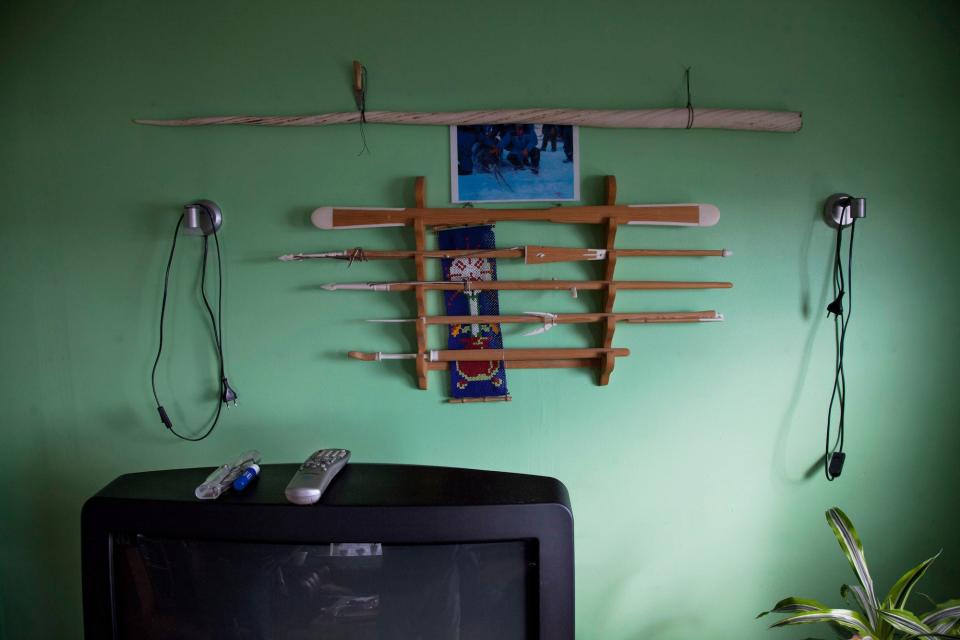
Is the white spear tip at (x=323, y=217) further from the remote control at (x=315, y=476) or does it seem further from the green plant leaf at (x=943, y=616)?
the green plant leaf at (x=943, y=616)

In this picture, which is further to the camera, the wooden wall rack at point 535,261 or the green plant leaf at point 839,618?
the wooden wall rack at point 535,261

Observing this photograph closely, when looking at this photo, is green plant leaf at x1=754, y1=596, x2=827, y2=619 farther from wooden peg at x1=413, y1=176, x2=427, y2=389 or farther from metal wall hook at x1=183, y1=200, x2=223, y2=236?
metal wall hook at x1=183, y1=200, x2=223, y2=236

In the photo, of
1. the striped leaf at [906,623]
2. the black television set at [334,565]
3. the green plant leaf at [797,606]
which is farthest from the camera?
the green plant leaf at [797,606]

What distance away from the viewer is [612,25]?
49.8 inches

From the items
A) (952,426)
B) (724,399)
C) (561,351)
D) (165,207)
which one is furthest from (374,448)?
(952,426)

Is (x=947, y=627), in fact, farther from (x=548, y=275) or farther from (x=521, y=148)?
(x=521, y=148)

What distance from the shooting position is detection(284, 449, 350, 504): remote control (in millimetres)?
868

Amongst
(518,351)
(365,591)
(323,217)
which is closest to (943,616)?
(518,351)

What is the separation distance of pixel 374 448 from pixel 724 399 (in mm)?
929

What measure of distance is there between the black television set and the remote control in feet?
0.06

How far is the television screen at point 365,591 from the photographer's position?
34.4 inches

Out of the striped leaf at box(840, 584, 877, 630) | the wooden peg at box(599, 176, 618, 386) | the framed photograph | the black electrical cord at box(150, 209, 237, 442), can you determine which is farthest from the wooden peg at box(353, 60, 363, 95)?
the striped leaf at box(840, 584, 877, 630)

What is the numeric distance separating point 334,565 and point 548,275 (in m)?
0.80

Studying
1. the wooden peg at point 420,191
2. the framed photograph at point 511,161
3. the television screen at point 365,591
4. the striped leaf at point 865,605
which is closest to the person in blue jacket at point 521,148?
the framed photograph at point 511,161
